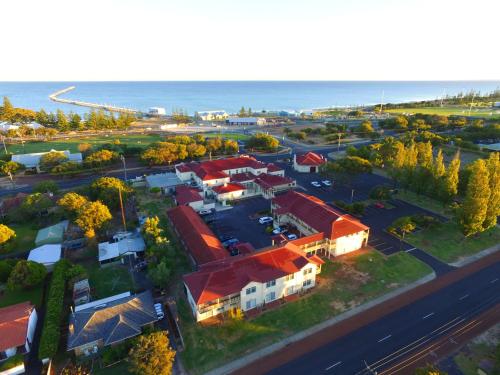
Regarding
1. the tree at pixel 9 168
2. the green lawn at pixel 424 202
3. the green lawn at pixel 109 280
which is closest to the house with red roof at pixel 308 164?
the green lawn at pixel 424 202

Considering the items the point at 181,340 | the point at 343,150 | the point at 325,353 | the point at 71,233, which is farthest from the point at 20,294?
the point at 343,150

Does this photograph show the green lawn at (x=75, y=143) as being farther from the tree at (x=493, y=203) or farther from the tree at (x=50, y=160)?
the tree at (x=493, y=203)

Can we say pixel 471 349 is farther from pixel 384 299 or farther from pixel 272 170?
pixel 272 170

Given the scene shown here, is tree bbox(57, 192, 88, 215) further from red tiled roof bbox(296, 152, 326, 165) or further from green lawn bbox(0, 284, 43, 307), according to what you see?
red tiled roof bbox(296, 152, 326, 165)

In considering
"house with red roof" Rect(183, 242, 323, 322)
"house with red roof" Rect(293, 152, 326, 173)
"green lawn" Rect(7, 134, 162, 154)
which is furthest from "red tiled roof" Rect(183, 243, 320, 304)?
"green lawn" Rect(7, 134, 162, 154)

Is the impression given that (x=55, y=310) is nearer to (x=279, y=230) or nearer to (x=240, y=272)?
(x=240, y=272)

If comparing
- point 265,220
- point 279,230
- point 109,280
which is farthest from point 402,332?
point 109,280
